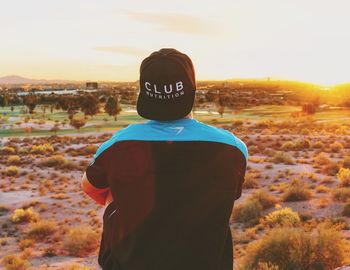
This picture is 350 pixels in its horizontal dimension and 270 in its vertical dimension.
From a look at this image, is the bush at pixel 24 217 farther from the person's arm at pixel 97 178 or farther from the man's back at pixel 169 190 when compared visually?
the man's back at pixel 169 190

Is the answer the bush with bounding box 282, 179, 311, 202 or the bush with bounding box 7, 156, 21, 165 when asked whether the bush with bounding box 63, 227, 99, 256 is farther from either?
the bush with bounding box 7, 156, 21, 165

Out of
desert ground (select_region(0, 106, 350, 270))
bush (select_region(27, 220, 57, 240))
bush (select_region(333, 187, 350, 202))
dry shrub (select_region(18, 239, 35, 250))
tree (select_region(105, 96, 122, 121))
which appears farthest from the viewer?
tree (select_region(105, 96, 122, 121))

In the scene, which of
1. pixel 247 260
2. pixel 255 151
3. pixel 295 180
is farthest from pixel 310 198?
pixel 255 151

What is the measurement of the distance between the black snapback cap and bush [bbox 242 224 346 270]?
22.9 ft

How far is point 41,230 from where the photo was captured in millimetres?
14617

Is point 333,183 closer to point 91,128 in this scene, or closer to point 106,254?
point 106,254

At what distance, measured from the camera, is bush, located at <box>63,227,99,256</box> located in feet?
40.2

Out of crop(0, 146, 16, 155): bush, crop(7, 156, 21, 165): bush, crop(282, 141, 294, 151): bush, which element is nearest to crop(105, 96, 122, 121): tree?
crop(0, 146, 16, 155): bush

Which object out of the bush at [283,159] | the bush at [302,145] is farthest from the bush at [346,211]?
the bush at [302,145]

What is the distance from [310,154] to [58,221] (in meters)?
20.7

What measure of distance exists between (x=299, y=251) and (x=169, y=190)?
23.5ft

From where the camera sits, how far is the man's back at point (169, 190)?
2.10 metres

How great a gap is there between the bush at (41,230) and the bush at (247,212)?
616 cm

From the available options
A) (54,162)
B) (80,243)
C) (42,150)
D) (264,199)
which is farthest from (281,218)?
(42,150)
